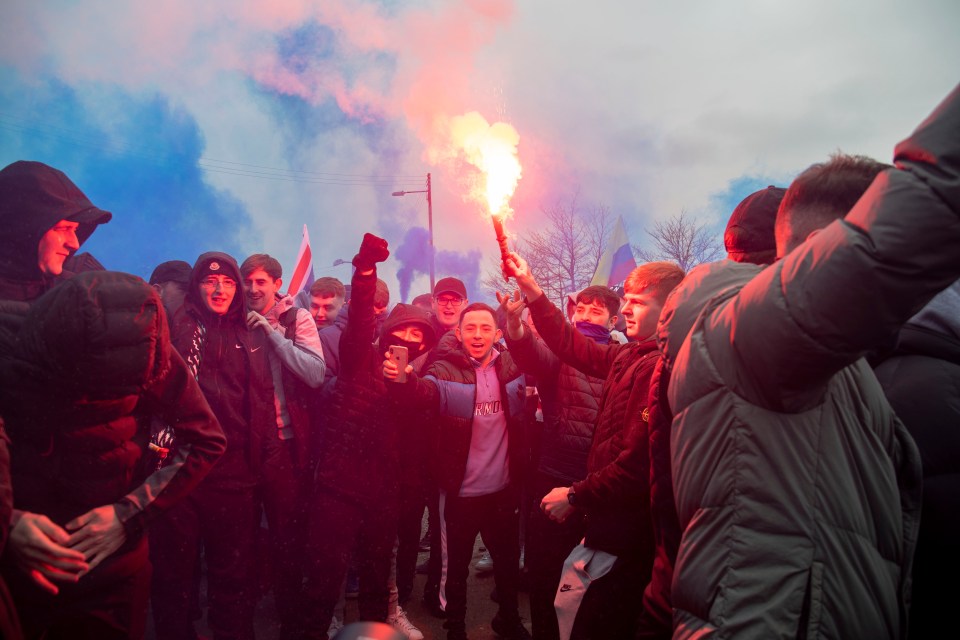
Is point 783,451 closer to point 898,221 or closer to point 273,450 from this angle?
point 898,221

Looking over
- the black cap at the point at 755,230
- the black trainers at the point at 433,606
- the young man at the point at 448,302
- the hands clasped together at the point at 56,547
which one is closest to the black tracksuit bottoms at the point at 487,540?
the black trainers at the point at 433,606

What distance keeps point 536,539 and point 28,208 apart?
3771 millimetres

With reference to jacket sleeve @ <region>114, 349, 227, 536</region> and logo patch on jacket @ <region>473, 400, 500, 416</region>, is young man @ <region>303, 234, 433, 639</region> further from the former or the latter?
jacket sleeve @ <region>114, 349, 227, 536</region>

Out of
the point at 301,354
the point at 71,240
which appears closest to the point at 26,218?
the point at 71,240

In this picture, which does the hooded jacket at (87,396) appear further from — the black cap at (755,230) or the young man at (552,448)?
the black cap at (755,230)

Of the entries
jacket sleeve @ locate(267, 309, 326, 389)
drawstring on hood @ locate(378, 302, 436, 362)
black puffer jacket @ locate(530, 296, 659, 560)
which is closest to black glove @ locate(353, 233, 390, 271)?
jacket sleeve @ locate(267, 309, 326, 389)

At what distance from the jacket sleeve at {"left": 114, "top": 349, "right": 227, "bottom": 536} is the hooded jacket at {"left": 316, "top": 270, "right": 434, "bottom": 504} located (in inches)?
47.2

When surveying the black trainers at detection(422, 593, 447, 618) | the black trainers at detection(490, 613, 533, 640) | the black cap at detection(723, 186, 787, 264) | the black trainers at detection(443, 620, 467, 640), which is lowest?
the black trainers at detection(422, 593, 447, 618)

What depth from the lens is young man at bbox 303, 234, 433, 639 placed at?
12.1 feet

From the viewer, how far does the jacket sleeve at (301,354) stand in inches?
162

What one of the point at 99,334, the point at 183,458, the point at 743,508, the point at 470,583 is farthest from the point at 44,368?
the point at 470,583

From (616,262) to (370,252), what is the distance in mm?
6388

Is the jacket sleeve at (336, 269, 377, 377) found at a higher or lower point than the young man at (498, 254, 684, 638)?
higher

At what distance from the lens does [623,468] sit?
2496 mm
